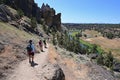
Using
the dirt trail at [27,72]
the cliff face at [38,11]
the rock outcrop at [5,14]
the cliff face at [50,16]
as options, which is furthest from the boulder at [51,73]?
the cliff face at [50,16]

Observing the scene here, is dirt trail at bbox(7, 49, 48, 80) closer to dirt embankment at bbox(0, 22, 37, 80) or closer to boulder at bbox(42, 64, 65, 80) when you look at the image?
boulder at bbox(42, 64, 65, 80)

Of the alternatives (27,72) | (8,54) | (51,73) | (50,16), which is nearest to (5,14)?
(8,54)

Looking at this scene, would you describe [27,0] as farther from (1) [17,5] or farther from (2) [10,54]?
(2) [10,54]

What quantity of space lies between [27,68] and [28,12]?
112488mm

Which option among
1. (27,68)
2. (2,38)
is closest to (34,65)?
(27,68)

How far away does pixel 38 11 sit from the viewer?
157 metres

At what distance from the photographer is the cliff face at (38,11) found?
132625 mm

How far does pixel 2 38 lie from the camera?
116 ft

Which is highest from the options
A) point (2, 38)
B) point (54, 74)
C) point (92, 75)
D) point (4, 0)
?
point (4, 0)

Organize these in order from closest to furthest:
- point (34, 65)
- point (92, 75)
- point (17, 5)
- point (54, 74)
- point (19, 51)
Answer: point (54, 74) → point (34, 65) → point (19, 51) → point (92, 75) → point (17, 5)

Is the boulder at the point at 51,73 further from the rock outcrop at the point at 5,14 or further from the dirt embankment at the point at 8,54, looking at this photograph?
the rock outcrop at the point at 5,14

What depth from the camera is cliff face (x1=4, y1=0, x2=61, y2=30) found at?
435 ft

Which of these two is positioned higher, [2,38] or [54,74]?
[2,38]

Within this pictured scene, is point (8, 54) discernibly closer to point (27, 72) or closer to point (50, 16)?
point (27, 72)
